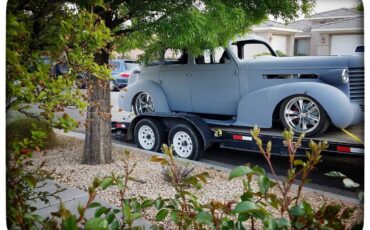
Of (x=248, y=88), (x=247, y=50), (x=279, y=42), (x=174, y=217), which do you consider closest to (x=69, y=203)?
(x=174, y=217)

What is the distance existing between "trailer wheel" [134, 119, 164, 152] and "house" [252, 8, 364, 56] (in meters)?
1.73

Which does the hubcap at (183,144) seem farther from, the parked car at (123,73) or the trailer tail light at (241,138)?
the parked car at (123,73)

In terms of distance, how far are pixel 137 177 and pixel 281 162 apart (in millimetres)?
1693

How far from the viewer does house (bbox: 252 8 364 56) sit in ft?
7.36

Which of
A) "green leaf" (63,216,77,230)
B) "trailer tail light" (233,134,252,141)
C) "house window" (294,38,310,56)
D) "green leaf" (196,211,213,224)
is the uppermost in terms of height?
"house window" (294,38,310,56)

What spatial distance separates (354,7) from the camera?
215 centimetres

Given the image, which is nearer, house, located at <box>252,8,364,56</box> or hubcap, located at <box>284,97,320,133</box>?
house, located at <box>252,8,364,56</box>

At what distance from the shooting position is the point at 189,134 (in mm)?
4426

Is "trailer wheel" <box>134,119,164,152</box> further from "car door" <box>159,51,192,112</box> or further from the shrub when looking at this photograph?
the shrub

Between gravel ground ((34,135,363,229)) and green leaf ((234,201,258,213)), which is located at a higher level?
green leaf ((234,201,258,213))

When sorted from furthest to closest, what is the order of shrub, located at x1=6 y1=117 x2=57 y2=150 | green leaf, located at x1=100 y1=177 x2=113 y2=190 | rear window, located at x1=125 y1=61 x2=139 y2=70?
1. rear window, located at x1=125 y1=61 x2=139 y2=70
2. shrub, located at x1=6 y1=117 x2=57 y2=150
3. green leaf, located at x1=100 y1=177 x2=113 y2=190

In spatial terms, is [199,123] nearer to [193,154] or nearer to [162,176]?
[193,154]

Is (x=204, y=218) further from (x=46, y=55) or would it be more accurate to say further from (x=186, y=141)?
(x=186, y=141)

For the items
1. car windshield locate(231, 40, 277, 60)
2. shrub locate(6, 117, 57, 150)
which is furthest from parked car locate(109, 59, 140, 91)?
shrub locate(6, 117, 57, 150)
